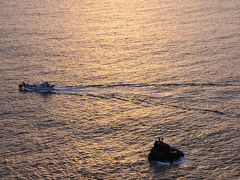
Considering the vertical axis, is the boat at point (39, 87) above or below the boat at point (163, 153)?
above

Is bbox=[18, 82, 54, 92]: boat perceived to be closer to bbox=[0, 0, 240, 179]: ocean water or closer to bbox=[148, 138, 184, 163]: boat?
bbox=[0, 0, 240, 179]: ocean water

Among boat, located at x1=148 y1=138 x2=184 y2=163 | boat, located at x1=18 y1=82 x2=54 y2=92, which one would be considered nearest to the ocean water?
boat, located at x1=148 y1=138 x2=184 y2=163

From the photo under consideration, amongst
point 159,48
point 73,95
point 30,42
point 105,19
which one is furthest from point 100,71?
point 105,19

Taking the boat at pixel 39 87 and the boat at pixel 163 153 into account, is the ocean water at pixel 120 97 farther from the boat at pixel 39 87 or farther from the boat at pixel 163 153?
the boat at pixel 39 87

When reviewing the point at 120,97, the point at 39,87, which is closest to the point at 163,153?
the point at 120,97

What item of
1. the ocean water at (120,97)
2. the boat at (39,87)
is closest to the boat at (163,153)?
the ocean water at (120,97)

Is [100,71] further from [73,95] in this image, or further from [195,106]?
[195,106]

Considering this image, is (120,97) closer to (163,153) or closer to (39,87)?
(39,87)
